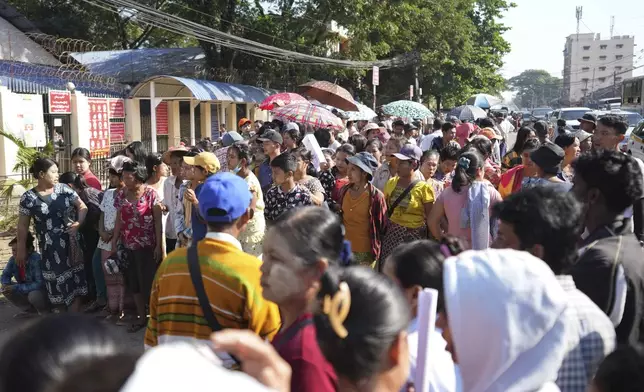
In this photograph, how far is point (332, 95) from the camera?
2184 cm

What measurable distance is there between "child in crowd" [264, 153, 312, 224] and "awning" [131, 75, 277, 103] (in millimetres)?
12955

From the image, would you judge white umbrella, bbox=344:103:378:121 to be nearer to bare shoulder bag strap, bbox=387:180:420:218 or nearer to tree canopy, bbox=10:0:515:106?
tree canopy, bbox=10:0:515:106

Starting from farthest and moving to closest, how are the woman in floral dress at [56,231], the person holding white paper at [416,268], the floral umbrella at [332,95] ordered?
the floral umbrella at [332,95] → the woman in floral dress at [56,231] → the person holding white paper at [416,268]

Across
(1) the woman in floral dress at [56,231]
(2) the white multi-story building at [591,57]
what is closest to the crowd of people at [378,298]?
(1) the woman in floral dress at [56,231]

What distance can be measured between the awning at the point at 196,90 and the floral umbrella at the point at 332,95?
2521 millimetres

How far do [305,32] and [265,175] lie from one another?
71.2 ft

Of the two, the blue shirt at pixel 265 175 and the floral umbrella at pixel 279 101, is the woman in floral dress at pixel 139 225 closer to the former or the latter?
the blue shirt at pixel 265 175

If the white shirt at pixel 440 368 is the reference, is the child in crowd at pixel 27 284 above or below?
below

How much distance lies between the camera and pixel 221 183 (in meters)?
3.09

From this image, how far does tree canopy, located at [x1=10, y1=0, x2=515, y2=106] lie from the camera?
2702 cm

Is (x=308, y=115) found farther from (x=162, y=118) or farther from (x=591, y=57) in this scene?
(x=591, y=57)

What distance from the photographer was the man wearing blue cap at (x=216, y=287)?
2865mm

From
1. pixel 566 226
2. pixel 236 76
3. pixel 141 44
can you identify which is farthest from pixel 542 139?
pixel 141 44

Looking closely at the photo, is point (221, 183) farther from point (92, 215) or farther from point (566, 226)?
point (92, 215)
